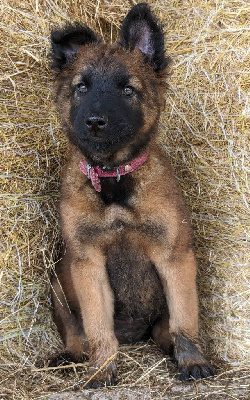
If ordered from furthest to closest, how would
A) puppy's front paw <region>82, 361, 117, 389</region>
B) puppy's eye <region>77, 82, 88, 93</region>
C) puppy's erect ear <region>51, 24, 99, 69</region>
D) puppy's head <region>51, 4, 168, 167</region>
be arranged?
puppy's erect ear <region>51, 24, 99, 69</region>
puppy's eye <region>77, 82, 88, 93</region>
puppy's front paw <region>82, 361, 117, 389</region>
puppy's head <region>51, 4, 168, 167</region>

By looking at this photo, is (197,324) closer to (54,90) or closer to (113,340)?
(113,340)

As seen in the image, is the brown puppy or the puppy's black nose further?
the brown puppy

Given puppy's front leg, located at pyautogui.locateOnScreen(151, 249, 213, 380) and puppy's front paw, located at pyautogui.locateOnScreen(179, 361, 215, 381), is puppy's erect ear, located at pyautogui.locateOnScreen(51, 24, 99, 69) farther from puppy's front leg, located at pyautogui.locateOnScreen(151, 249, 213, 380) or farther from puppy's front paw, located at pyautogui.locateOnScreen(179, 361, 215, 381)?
puppy's front paw, located at pyautogui.locateOnScreen(179, 361, 215, 381)

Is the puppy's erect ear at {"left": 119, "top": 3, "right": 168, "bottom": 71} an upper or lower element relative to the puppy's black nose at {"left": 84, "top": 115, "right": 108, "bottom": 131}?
upper

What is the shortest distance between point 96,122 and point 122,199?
70 cm

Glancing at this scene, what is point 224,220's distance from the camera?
192 inches

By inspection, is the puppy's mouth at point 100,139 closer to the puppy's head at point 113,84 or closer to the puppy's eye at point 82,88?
the puppy's head at point 113,84

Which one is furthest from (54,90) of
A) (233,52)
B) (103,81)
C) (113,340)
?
(113,340)

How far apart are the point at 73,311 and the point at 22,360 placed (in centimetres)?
57

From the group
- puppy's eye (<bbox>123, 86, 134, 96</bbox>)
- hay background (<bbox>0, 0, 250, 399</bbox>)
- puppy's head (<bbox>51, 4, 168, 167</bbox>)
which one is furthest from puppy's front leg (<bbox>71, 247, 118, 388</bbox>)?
puppy's eye (<bbox>123, 86, 134, 96</bbox>)

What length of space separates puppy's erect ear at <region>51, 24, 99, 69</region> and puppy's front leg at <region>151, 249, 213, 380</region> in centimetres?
171

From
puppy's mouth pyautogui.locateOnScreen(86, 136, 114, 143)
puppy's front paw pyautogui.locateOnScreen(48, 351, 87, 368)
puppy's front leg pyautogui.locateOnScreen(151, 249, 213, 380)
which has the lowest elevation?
puppy's front paw pyautogui.locateOnScreen(48, 351, 87, 368)

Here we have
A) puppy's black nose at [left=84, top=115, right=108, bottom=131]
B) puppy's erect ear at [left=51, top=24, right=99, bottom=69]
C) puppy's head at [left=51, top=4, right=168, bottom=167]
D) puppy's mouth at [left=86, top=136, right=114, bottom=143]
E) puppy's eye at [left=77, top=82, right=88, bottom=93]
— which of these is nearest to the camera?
puppy's black nose at [left=84, top=115, right=108, bottom=131]

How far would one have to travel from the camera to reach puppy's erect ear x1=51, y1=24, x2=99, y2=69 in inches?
173
